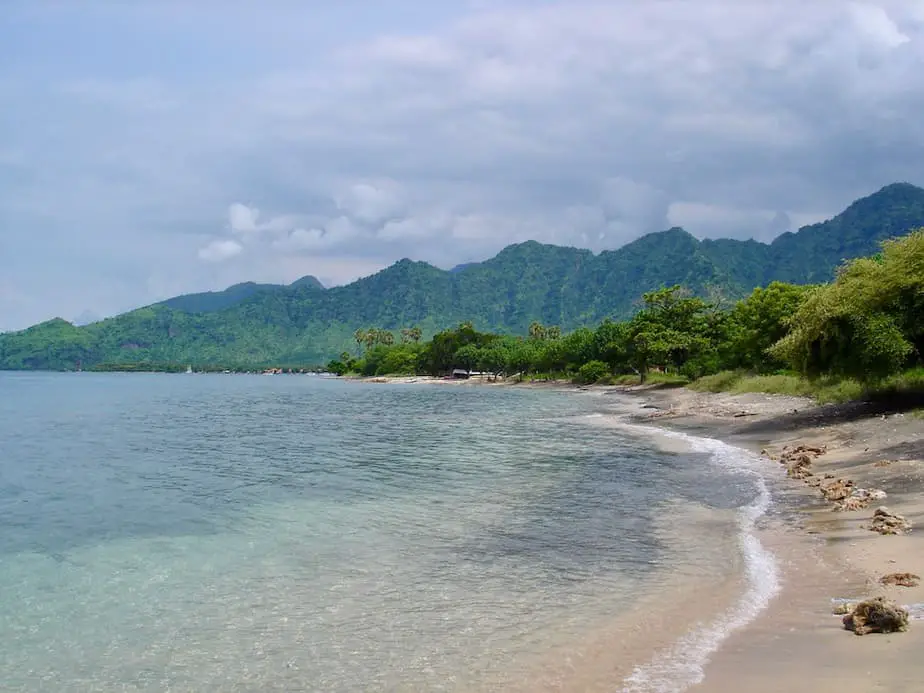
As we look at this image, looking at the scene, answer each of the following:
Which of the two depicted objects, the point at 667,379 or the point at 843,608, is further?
the point at 667,379

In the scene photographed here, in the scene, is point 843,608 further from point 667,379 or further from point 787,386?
point 667,379

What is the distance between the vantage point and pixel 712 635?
11.0 meters

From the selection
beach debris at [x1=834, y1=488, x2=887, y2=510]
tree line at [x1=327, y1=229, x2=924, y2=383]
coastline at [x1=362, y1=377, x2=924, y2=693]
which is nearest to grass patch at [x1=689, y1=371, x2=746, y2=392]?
tree line at [x1=327, y1=229, x2=924, y2=383]

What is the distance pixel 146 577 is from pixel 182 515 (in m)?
7.47

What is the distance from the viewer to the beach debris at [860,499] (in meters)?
19.2

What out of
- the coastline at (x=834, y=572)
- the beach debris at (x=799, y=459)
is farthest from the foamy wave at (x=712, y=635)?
the beach debris at (x=799, y=459)

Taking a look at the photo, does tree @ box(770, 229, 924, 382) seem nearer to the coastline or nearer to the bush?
the coastline

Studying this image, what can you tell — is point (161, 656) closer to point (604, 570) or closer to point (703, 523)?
point (604, 570)

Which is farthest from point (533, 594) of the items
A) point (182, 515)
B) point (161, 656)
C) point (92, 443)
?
point (92, 443)

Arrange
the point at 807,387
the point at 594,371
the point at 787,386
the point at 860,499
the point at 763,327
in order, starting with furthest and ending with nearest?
the point at 594,371, the point at 763,327, the point at 787,386, the point at 807,387, the point at 860,499

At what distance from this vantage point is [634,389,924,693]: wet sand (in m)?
8.89

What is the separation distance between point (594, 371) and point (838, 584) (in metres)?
123

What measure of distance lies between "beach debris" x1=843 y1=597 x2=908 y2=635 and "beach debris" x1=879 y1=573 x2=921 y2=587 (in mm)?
2269

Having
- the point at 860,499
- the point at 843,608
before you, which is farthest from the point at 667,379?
the point at 843,608
